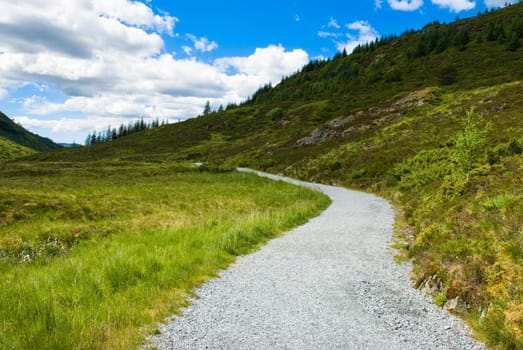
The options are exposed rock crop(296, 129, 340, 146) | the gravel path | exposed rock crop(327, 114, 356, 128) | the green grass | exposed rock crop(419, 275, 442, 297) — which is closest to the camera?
the green grass

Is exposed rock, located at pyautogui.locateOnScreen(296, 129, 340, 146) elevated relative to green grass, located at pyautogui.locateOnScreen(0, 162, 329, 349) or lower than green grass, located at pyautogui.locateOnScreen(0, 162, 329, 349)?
elevated

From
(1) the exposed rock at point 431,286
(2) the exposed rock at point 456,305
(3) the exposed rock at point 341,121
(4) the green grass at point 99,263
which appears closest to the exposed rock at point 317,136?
(3) the exposed rock at point 341,121

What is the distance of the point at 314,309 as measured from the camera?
706 cm

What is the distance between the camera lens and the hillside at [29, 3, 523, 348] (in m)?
7.68

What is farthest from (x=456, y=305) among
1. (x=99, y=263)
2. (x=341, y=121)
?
(x=341, y=121)

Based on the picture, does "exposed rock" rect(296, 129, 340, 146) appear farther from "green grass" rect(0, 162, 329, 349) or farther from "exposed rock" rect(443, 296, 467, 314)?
"exposed rock" rect(443, 296, 467, 314)

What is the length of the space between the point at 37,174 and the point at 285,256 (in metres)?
53.7

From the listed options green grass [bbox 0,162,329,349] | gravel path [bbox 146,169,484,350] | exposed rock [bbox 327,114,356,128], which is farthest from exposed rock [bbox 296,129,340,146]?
gravel path [bbox 146,169,484,350]

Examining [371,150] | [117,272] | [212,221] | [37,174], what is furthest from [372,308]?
[37,174]

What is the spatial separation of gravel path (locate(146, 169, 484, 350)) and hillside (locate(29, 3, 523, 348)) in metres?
0.77

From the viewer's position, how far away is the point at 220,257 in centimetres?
1064

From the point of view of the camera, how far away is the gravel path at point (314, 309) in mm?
5797

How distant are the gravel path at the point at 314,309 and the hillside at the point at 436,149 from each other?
0.77 m

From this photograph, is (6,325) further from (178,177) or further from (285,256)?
(178,177)
